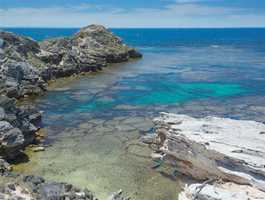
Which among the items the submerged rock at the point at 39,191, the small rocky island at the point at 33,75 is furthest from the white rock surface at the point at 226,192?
the submerged rock at the point at 39,191

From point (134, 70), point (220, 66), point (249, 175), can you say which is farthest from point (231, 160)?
point (220, 66)

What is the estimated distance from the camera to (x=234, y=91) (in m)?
49.2

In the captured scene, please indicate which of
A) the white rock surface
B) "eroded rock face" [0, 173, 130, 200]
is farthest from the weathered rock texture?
"eroded rock face" [0, 173, 130, 200]

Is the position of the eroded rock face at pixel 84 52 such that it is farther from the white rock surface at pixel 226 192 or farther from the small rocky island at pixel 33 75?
the white rock surface at pixel 226 192

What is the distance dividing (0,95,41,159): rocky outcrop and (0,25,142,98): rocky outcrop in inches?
535

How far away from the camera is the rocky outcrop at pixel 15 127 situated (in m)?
24.4

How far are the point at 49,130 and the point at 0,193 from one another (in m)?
15.0

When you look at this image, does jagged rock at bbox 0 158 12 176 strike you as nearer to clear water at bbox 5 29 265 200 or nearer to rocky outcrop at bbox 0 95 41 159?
clear water at bbox 5 29 265 200

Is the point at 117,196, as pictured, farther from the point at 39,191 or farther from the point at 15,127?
the point at 15,127

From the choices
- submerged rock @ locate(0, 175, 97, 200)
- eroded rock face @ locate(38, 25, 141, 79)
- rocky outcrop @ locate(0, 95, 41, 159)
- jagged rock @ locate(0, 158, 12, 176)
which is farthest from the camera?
eroded rock face @ locate(38, 25, 141, 79)

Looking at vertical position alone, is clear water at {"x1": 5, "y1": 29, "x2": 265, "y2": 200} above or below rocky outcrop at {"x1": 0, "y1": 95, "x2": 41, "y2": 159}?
below

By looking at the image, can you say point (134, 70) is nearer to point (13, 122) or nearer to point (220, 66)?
point (220, 66)

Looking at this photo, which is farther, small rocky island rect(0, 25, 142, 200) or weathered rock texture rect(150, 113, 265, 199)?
small rocky island rect(0, 25, 142, 200)

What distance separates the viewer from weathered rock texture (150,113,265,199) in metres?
16.8
